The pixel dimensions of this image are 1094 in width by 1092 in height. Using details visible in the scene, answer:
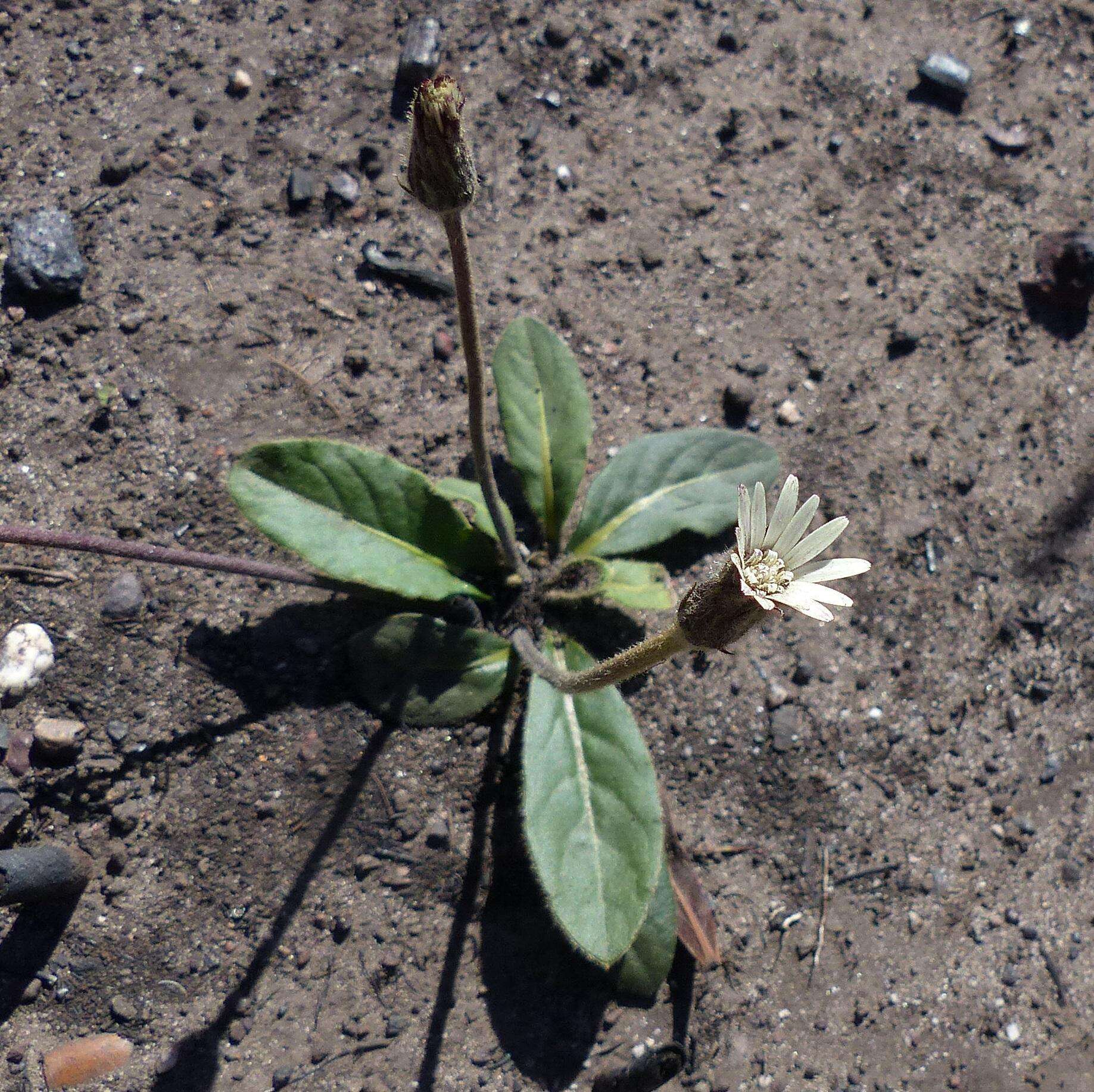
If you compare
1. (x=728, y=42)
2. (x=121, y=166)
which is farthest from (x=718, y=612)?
(x=728, y=42)

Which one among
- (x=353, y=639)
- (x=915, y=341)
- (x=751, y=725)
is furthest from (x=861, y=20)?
A: (x=353, y=639)

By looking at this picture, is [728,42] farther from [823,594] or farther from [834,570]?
[823,594]

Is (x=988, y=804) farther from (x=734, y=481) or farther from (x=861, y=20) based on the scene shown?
(x=861, y=20)

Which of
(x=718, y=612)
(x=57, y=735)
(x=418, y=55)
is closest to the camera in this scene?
(x=718, y=612)

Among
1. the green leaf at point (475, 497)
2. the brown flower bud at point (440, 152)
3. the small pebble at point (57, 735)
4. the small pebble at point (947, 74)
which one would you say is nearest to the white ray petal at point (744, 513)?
the brown flower bud at point (440, 152)

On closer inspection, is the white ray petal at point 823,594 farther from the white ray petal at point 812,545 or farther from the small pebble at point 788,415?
the small pebble at point 788,415

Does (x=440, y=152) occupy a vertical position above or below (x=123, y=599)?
above

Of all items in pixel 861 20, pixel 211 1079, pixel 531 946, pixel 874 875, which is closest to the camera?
pixel 211 1079
